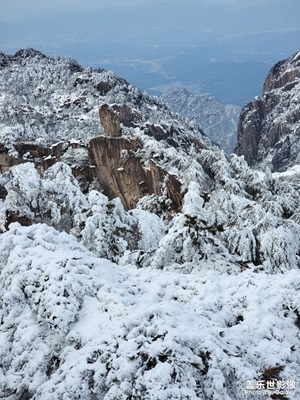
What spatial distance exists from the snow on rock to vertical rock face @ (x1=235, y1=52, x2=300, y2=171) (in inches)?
4451

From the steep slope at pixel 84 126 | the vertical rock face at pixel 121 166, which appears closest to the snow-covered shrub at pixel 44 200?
the steep slope at pixel 84 126

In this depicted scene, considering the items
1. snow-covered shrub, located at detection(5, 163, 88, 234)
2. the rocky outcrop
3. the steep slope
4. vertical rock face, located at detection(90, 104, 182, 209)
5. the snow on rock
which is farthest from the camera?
the rocky outcrop

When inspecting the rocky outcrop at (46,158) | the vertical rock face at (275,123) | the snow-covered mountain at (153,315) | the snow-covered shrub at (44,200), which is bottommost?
the vertical rock face at (275,123)

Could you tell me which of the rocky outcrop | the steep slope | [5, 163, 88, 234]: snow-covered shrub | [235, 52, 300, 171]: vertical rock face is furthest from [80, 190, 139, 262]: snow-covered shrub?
[235, 52, 300, 171]: vertical rock face

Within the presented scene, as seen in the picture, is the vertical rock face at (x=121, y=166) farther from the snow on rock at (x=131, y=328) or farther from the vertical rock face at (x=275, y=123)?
the vertical rock face at (x=275, y=123)

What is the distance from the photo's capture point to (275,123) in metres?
129

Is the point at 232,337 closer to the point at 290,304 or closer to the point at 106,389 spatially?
the point at 290,304

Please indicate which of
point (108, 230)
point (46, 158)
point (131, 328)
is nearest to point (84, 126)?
point (46, 158)

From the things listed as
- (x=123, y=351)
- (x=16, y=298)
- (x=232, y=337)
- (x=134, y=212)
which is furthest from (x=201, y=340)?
(x=134, y=212)

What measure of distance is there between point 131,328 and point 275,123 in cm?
13056

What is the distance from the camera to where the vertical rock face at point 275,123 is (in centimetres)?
12138

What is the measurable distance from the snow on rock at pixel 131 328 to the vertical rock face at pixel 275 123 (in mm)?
113066

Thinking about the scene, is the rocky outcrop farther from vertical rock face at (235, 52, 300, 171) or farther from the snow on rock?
vertical rock face at (235, 52, 300, 171)

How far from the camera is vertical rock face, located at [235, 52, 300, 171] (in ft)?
398
